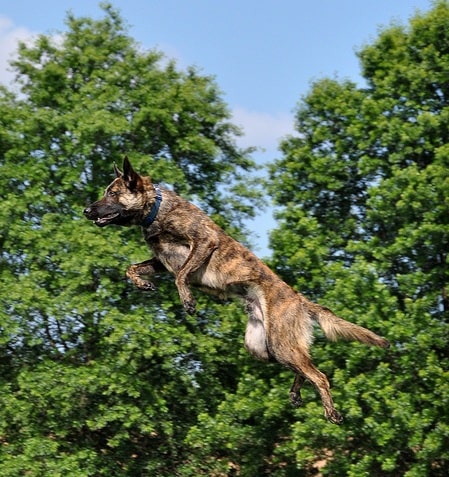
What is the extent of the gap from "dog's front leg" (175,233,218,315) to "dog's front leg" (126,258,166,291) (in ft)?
1.01

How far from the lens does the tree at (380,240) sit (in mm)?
20344

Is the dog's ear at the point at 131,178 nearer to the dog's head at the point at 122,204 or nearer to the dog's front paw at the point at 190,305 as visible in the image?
the dog's head at the point at 122,204

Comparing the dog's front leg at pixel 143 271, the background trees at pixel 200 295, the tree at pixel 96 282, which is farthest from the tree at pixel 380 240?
the dog's front leg at pixel 143 271

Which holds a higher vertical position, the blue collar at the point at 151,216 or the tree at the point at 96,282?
the tree at the point at 96,282

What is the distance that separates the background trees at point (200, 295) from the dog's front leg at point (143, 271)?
461 inches

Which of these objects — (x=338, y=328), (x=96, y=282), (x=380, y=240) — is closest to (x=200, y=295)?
(x=96, y=282)

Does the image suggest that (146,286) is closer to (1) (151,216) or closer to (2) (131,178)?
(1) (151,216)

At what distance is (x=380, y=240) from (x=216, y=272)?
13.9m

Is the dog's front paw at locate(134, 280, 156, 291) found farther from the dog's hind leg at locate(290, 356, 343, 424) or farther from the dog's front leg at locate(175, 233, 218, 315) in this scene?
the dog's hind leg at locate(290, 356, 343, 424)

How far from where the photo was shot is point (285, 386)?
21.8 m

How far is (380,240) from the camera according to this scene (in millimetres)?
22406

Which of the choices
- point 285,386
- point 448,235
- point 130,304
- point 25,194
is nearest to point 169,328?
point 130,304

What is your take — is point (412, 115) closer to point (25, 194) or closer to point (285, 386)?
point (285, 386)

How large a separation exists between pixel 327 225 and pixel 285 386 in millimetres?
4473
